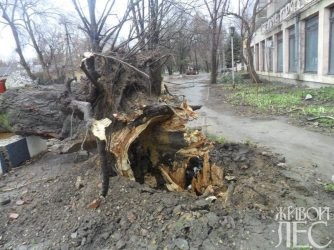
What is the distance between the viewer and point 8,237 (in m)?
3.73

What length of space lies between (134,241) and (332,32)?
12636mm

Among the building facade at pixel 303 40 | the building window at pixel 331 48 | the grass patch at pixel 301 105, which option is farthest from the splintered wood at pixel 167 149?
the building window at pixel 331 48

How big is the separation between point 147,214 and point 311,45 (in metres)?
14.4

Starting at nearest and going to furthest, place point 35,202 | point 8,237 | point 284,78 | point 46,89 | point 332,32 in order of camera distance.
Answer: point 8,237 → point 35,202 → point 46,89 → point 332,32 → point 284,78

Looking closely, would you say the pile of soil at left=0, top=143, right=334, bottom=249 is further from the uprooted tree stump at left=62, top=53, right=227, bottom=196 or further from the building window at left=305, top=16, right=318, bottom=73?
the building window at left=305, top=16, right=318, bottom=73

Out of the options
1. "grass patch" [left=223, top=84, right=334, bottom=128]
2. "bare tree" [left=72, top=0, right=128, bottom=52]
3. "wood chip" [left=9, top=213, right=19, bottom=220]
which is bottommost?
"grass patch" [left=223, top=84, right=334, bottom=128]

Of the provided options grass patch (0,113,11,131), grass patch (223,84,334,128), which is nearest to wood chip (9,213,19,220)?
grass patch (0,113,11,131)

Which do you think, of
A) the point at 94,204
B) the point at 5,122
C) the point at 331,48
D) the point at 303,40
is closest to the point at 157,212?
the point at 94,204

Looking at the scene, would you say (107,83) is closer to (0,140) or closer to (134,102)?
(134,102)

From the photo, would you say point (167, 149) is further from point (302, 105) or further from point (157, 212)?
point (302, 105)

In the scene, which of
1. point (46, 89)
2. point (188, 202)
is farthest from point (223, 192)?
point (46, 89)

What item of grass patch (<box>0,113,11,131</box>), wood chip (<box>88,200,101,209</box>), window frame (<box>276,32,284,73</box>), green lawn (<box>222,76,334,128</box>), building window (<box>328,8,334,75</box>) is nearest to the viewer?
wood chip (<box>88,200,101,209</box>)

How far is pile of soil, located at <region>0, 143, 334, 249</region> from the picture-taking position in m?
3.28

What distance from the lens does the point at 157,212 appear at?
12.0ft
